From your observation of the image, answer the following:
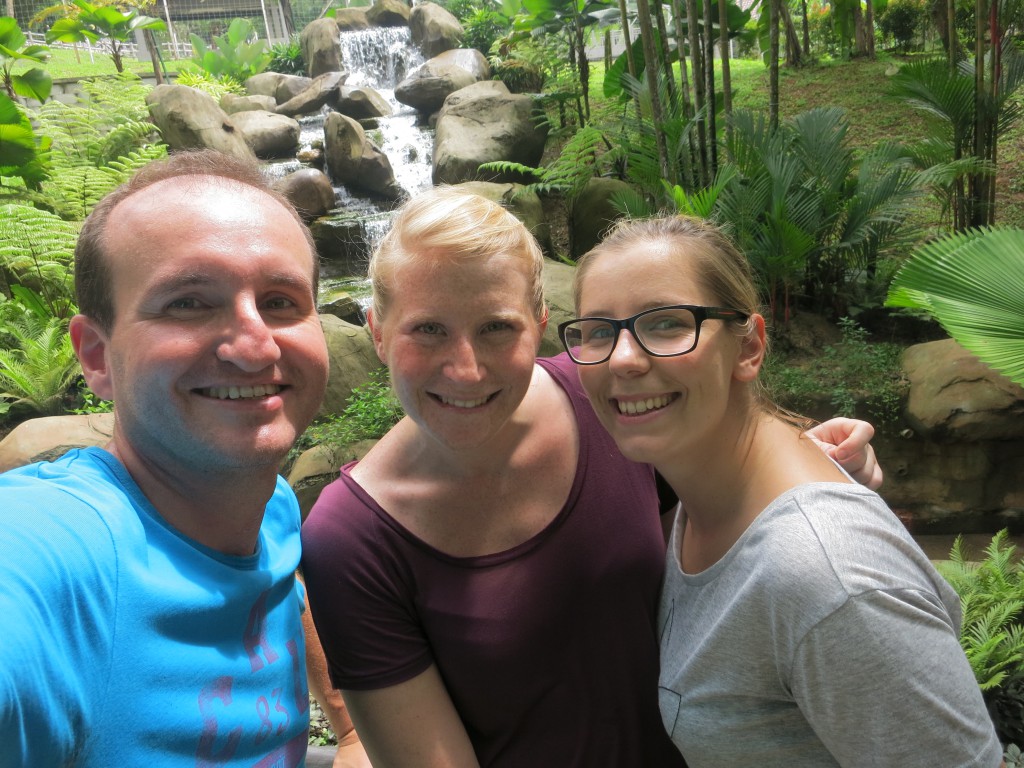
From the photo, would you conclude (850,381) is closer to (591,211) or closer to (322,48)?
(591,211)

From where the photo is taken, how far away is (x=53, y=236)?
8016mm

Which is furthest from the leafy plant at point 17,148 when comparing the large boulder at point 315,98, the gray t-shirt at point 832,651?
the gray t-shirt at point 832,651

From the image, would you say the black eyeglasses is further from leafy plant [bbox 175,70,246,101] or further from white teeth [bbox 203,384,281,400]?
leafy plant [bbox 175,70,246,101]

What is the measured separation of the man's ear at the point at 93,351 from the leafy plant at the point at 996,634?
9.86ft

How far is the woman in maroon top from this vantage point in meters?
1.48

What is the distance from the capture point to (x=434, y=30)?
56.8ft

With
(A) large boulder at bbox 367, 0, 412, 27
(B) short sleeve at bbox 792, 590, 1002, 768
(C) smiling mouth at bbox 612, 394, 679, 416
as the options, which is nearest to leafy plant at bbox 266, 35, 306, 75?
(A) large boulder at bbox 367, 0, 412, 27

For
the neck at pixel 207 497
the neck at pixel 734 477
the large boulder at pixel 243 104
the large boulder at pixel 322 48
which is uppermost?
the large boulder at pixel 322 48

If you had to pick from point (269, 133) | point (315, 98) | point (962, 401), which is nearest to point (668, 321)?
point (962, 401)

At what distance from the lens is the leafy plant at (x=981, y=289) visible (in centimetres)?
324

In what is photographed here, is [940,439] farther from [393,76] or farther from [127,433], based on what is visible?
[393,76]

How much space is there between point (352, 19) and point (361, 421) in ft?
54.6

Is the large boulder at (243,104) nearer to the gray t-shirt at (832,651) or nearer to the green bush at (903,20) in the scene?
the green bush at (903,20)

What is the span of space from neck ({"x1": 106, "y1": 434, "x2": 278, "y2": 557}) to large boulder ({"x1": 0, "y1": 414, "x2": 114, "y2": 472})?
5219 millimetres
